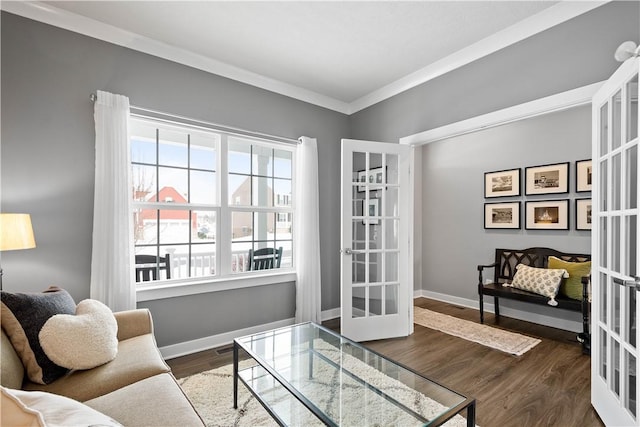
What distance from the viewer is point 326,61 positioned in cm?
293

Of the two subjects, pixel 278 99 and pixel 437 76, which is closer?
pixel 437 76

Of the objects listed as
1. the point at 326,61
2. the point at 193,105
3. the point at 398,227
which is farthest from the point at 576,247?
the point at 193,105

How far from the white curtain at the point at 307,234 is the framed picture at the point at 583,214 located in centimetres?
287

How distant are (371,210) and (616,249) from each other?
1.83 metres

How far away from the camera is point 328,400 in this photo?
1482mm

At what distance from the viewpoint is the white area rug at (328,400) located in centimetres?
141

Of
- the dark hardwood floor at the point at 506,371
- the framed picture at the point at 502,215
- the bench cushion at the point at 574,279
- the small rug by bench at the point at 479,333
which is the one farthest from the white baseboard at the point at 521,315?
the framed picture at the point at 502,215

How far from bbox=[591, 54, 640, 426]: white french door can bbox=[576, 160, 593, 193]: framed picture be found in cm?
178

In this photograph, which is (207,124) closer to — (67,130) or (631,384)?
(67,130)

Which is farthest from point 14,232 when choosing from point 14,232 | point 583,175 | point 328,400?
point 583,175

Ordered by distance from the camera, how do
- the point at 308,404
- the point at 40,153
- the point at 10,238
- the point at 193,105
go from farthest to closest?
the point at 193,105
the point at 40,153
the point at 10,238
the point at 308,404

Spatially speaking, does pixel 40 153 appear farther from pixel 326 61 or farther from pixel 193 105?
pixel 326 61

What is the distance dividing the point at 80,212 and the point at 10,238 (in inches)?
24.9

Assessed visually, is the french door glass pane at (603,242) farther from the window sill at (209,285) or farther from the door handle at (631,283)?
the window sill at (209,285)
